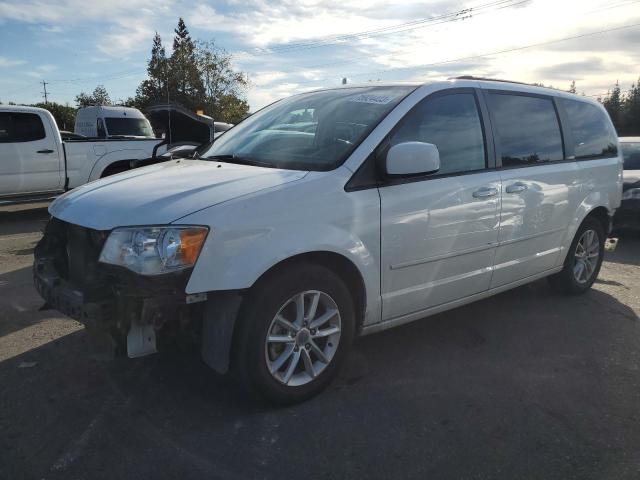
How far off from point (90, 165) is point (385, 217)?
8211 mm

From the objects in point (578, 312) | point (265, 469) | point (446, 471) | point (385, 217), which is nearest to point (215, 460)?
point (265, 469)

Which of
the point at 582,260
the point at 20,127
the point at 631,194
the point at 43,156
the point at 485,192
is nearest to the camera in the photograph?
the point at 485,192

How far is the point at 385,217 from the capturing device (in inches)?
130

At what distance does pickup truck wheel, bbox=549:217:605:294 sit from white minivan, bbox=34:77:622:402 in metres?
0.65

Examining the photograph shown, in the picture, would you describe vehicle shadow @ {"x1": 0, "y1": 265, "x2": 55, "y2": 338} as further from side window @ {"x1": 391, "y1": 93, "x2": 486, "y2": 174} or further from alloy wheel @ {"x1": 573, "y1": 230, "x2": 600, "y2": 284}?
alloy wheel @ {"x1": 573, "y1": 230, "x2": 600, "y2": 284}

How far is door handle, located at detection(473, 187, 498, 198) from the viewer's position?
3.80 m

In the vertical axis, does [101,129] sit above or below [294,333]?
above

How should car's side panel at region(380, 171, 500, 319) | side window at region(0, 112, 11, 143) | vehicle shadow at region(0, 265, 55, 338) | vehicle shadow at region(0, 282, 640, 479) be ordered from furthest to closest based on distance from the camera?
side window at region(0, 112, 11, 143), vehicle shadow at region(0, 265, 55, 338), car's side panel at region(380, 171, 500, 319), vehicle shadow at region(0, 282, 640, 479)

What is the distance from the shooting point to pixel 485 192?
12.7 ft

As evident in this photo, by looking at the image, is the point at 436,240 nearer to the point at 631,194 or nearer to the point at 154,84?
the point at 631,194

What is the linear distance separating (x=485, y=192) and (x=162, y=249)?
2.25 meters

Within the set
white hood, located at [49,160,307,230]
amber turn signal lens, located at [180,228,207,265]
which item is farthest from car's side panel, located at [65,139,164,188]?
amber turn signal lens, located at [180,228,207,265]

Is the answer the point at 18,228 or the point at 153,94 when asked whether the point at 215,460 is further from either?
the point at 153,94

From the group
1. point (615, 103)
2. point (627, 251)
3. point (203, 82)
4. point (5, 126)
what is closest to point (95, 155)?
point (5, 126)
